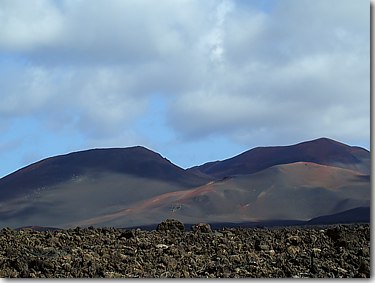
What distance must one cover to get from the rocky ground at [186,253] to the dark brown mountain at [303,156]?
2864 cm

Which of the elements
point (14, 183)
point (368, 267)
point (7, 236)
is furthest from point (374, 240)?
point (14, 183)

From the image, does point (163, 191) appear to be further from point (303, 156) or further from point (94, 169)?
point (303, 156)

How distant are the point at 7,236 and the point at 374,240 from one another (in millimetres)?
6337

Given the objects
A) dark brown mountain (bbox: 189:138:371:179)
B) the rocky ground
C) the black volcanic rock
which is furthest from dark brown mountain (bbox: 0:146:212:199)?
the rocky ground

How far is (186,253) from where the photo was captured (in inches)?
387

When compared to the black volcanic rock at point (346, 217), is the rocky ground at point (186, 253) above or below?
below

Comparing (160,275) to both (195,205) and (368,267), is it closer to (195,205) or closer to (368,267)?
(368,267)

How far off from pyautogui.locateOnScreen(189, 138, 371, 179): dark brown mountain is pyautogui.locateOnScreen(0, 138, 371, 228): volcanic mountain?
0.10m

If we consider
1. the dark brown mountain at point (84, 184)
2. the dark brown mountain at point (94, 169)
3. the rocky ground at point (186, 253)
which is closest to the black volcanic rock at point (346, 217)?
the dark brown mountain at point (84, 184)

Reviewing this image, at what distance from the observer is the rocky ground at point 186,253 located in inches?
337

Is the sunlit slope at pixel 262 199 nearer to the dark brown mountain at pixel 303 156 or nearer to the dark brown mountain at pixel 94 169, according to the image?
the dark brown mountain at pixel 94 169

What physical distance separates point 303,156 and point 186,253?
32.4 meters

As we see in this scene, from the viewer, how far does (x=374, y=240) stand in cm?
682

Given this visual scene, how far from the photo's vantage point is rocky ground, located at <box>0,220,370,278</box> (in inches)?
337
